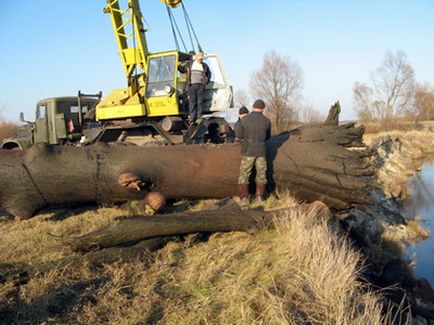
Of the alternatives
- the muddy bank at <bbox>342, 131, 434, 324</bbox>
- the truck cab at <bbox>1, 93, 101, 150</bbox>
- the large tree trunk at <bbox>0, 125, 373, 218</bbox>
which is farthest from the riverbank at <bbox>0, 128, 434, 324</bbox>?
the truck cab at <bbox>1, 93, 101, 150</bbox>

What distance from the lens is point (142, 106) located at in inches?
369

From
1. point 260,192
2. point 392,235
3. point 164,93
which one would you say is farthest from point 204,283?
point 392,235

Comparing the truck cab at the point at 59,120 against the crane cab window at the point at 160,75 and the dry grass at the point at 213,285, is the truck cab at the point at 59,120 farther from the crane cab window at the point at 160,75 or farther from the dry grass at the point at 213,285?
the dry grass at the point at 213,285

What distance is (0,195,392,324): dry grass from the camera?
2840 mm

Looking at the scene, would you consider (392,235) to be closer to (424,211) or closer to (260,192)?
(424,211)

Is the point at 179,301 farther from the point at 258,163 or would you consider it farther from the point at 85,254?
the point at 258,163

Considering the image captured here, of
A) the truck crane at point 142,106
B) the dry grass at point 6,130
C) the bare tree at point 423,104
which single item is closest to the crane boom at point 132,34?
the truck crane at point 142,106

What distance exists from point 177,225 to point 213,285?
40.1 inches

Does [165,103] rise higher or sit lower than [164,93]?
lower

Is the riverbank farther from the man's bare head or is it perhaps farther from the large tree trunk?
the man's bare head

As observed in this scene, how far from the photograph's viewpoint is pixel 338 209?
5.64 metres

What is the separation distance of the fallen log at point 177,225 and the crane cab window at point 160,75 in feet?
17.6

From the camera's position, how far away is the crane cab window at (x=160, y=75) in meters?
9.32

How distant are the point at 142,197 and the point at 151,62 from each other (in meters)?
5.10
